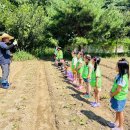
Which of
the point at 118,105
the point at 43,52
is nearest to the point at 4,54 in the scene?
the point at 118,105

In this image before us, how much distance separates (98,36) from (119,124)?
2399 centimetres

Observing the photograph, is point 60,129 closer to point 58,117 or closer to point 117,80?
point 58,117

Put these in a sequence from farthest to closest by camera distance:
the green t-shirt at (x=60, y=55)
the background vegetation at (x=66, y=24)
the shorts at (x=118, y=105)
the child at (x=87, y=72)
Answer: the background vegetation at (x=66, y=24), the green t-shirt at (x=60, y=55), the child at (x=87, y=72), the shorts at (x=118, y=105)

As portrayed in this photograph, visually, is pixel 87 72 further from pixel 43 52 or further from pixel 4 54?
pixel 43 52

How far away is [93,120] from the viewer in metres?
8.50

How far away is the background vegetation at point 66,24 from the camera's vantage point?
29.8m

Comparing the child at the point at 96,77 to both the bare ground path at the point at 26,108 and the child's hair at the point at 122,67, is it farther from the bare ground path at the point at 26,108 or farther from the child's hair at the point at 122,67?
the child's hair at the point at 122,67

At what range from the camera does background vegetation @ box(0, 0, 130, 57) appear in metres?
29.8

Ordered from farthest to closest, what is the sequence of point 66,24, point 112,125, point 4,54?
point 66,24 → point 4,54 → point 112,125

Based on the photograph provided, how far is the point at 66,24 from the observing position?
30594 mm

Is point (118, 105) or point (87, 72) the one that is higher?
point (87, 72)

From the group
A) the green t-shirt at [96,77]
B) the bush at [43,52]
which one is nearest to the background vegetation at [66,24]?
the bush at [43,52]

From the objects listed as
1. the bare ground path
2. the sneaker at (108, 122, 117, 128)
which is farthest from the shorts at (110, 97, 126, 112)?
the bare ground path

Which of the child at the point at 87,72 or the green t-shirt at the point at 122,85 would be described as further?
the child at the point at 87,72
